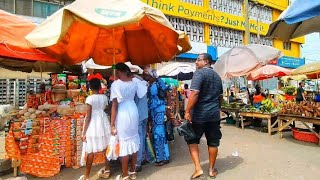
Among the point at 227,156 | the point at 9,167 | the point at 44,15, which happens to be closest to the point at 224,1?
the point at 44,15

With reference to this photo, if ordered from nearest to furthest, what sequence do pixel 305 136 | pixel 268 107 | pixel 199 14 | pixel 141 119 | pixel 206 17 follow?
pixel 141 119 → pixel 305 136 → pixel 268 107 → pixel 199 14 → pixel 206 17

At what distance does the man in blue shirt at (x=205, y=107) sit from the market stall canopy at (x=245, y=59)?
4.62 m

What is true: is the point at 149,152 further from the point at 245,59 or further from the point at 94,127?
the point at 245,59

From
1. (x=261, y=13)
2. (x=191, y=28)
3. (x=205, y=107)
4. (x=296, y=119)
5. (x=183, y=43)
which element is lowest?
(x=296, y=119)

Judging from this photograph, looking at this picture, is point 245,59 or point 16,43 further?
point 245,59

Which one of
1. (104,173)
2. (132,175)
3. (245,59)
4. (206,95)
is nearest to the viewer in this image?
(206,95)

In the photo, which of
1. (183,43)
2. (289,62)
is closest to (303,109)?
(183,43)

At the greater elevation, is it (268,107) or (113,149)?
(268,107)

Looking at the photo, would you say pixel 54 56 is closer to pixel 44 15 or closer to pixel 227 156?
pixel 227 156

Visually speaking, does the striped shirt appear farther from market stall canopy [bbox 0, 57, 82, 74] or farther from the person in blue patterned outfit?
market stall canopy [bbox 0, 57, 82, 74]

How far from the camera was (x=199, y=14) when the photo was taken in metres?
24.5

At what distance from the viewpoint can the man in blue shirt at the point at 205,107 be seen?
4.45 m

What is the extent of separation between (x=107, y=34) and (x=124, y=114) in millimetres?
2193

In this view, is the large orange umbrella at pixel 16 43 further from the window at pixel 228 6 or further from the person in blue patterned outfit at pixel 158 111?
the window at pixel 228 6
